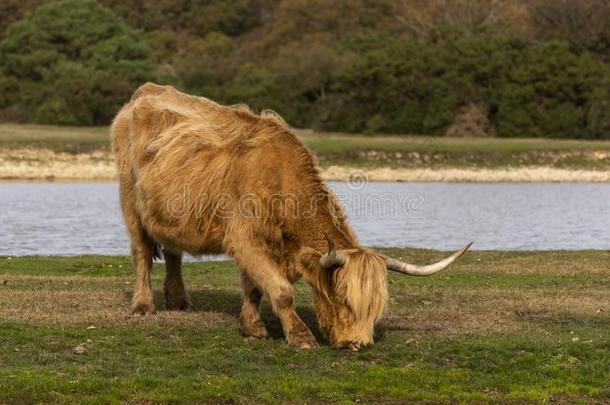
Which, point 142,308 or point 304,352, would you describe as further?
point 142,308

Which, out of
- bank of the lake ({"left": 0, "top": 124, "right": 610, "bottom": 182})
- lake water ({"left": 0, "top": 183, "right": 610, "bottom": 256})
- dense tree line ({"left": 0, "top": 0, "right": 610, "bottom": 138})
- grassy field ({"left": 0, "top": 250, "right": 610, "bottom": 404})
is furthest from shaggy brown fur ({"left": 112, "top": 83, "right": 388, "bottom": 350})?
dense tree line ({"left": 0, "top": 0, "right": 610, "bottom": 138})

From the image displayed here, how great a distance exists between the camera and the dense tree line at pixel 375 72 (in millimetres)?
64812

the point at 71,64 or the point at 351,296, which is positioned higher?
the point at 351,296

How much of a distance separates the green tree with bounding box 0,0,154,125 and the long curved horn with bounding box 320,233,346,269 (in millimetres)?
58269

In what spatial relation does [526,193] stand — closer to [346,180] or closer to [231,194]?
[346,180]

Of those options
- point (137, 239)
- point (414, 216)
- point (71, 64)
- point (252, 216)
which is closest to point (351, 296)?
point (252, 216)

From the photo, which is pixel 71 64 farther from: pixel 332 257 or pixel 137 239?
pixel 332 257

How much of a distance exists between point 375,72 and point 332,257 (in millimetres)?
56125

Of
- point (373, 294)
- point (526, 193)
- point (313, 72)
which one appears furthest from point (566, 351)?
point (313, 72)

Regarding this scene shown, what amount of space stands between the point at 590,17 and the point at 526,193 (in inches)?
1206

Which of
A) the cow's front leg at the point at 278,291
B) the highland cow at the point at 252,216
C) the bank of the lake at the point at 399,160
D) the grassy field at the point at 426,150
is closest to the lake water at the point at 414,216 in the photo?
the bank of the lake at the point at 399,160

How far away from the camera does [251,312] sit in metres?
12.0

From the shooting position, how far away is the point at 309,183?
1173 cm

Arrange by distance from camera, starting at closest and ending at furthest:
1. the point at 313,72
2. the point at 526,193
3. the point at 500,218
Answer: the point at 500,218, the point at 526,193, the point at 313,72
